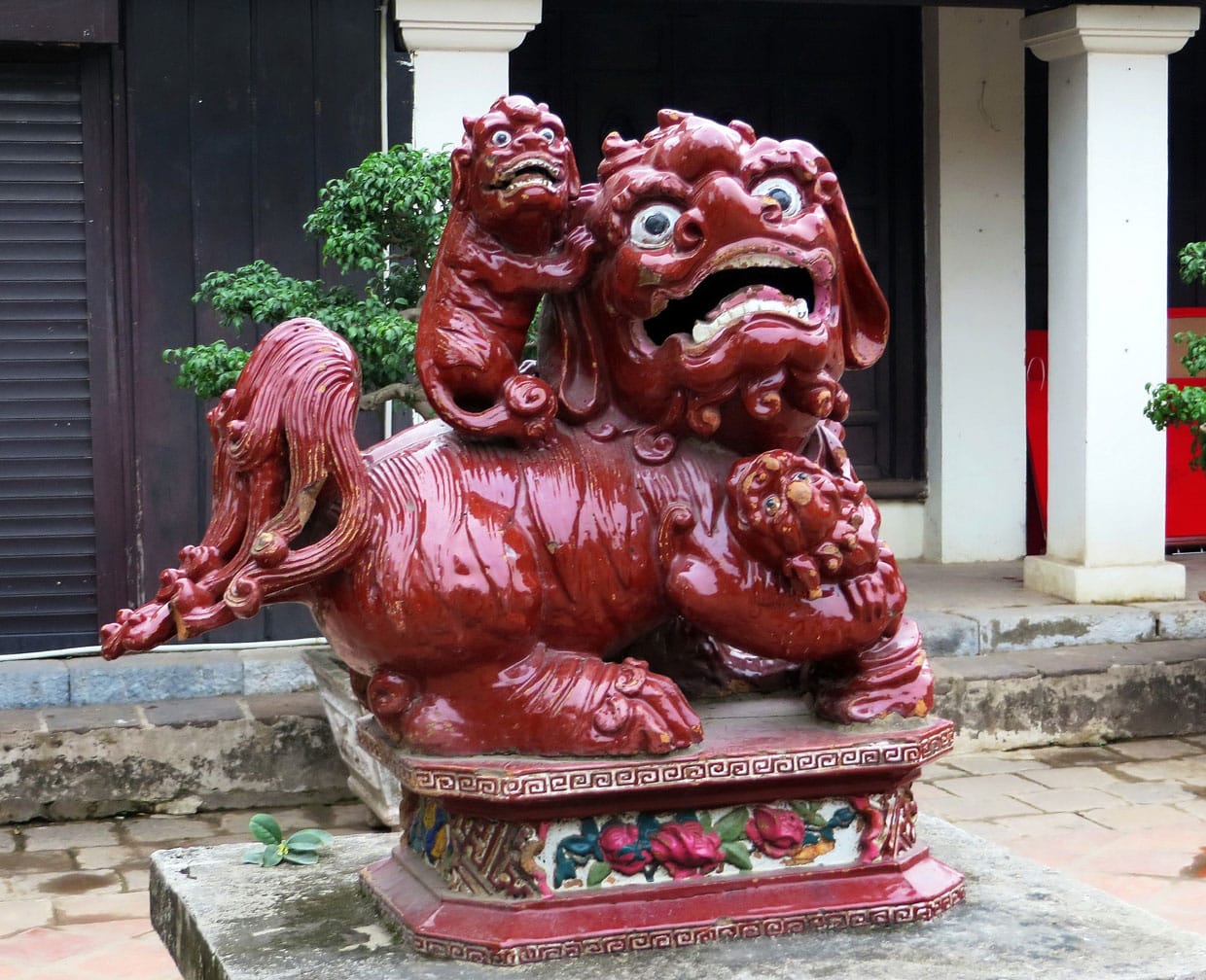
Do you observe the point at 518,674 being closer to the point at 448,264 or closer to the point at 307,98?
the point at 448,264

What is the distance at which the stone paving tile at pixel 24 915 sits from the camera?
398 cm

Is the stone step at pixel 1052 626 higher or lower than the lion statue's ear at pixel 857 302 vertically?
lower

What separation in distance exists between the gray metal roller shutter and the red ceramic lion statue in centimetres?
408

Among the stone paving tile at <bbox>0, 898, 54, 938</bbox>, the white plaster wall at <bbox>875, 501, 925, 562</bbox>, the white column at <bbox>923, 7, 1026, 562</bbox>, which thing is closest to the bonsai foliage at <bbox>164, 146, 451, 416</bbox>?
the stone paving tile at <bbox>0, 898, 54, 938</bbox>

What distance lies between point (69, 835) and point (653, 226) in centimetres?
356

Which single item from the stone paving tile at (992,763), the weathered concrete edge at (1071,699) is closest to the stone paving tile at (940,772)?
the stone paving tile at (992,763)

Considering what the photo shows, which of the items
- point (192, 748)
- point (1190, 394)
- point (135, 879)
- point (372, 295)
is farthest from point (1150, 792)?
point (135, 879)

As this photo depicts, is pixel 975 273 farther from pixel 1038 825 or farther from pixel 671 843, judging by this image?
pixel 671 843

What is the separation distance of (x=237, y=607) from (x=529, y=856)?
44 centimetres

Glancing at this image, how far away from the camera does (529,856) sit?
1873mm

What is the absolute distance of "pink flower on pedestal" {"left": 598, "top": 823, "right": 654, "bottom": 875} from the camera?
1901 millimetres

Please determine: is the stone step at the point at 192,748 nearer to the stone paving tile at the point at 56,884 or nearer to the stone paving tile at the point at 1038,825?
the stone paving tile at the point at 56,884

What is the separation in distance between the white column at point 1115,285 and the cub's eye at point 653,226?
4727mm

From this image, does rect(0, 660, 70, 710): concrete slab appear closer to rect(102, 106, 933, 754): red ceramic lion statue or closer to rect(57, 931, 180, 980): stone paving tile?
rect(57, 931, 180, 980): stone paving tile
